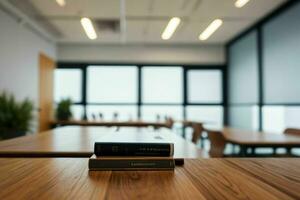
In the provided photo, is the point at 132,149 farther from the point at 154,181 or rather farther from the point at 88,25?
the point at 88,25

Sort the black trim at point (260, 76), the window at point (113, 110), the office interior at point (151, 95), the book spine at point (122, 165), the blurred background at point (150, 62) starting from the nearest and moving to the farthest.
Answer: the office interior at point (151, 95), the book spine at point (122, 165), the blurred background at point (150, 62), the black trim at point (260, 76), the window at point (113, 110)

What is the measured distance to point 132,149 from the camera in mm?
1015

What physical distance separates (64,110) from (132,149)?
6.59m

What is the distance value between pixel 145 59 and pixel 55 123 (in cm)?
293

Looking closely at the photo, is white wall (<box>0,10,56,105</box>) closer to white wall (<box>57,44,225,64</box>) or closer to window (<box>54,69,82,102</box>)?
white wall (<box>57,44,225,64</box>)

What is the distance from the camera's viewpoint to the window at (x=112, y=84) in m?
8.30

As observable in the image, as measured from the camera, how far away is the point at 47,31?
7047 millimetres

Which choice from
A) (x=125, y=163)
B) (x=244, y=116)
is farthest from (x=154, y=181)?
(x=244, y=116)

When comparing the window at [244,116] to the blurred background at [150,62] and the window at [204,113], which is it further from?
the window at [204,113]

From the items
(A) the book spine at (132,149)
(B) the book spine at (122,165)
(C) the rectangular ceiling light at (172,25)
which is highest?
(C) the rectangular ceiling light at (172,25)

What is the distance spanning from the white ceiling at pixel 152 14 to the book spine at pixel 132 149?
4.43m

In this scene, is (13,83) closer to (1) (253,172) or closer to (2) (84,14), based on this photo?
(2) (84,14)

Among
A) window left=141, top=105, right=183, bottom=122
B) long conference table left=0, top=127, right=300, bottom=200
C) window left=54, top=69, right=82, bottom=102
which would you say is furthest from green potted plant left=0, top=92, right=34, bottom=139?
long conference table left=0, top=127, right=300, bottom=200

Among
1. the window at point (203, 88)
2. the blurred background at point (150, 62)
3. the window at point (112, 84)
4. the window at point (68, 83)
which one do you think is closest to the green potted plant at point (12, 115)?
the blurred background at point (150, 62)
